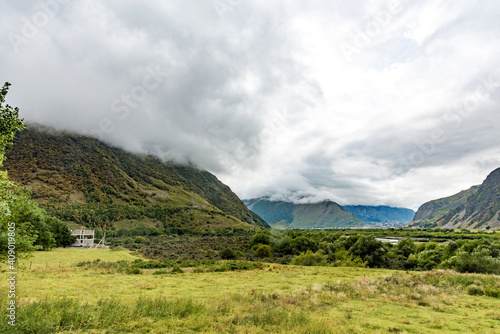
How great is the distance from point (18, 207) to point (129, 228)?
398 feet

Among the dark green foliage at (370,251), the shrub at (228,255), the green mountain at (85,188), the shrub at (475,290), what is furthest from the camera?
the green mountain at (85,188)

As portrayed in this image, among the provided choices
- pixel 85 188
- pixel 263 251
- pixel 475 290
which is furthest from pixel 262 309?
pixel 85 188

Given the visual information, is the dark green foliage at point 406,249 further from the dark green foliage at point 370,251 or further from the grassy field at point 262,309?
the grassy field at point 262,309

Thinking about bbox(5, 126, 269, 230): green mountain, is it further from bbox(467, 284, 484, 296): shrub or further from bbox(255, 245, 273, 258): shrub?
bbox(467, 284, 484, 296): shrub

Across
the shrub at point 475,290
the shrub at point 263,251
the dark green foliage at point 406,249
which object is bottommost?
the shrub at point 263,251

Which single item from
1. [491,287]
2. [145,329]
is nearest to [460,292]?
[491,287]

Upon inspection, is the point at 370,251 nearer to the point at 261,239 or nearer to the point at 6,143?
the point at 261,239

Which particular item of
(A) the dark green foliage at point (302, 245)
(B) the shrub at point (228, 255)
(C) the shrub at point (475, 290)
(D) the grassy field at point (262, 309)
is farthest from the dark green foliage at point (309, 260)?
(C) the shrub at point (475, 290)

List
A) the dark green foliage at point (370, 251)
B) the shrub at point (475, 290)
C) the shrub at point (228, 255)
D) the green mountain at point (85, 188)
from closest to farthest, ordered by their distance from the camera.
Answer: the shrub at point (475, 290) < the dark green foliage at point (370, 251) < the shrub at point (228, 255) < the green mountain at point (85, 188)

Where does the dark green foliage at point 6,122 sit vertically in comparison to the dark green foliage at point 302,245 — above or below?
above

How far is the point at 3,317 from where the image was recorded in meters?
9.21

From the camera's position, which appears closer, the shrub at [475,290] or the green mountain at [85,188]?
the shrub at [475,290]

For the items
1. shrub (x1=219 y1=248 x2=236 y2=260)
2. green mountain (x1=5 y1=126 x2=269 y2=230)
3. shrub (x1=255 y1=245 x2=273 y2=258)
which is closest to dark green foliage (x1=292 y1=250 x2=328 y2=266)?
shrub (x1=255 y1=245 x2=273 y2=258)

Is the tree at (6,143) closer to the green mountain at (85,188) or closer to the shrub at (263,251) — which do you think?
the shrub at (263,251)
